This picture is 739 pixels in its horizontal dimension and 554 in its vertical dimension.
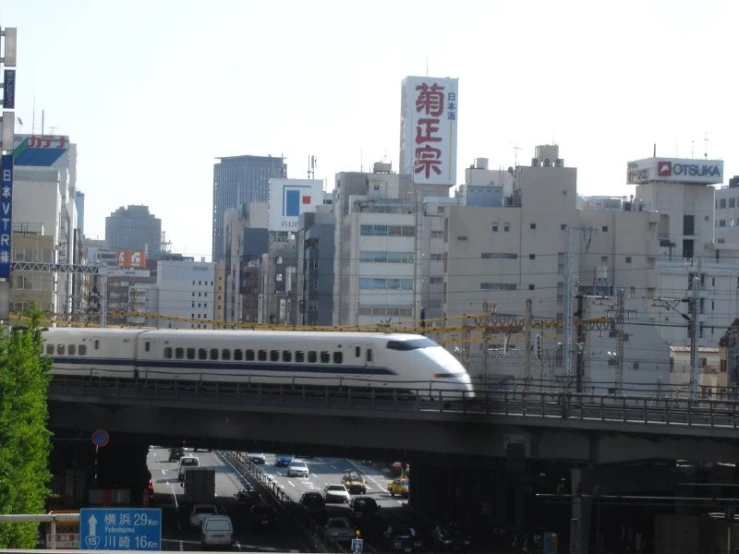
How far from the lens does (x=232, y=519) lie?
7075cm

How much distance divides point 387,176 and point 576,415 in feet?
298

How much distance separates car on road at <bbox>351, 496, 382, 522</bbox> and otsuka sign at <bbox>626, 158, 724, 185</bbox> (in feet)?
253

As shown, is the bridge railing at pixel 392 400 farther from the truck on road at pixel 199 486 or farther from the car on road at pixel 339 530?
the truck on road at pixel 199 486

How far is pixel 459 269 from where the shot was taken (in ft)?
419

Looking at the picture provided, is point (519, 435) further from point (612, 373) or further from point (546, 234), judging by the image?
point (546, 234)

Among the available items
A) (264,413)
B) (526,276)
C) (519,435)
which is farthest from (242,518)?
(526,276)

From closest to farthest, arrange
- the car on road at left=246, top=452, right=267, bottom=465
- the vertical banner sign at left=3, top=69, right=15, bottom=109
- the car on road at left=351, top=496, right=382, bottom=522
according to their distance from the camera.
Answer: the vertical banner sign at left=3, top=69, right=15, bottom=109, the car on road at left=351, top=496, right=382, bottom=522, the car on road at left=246, top=452, right=267, bottom=465

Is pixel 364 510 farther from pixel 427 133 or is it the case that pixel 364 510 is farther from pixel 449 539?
pixel 427 133

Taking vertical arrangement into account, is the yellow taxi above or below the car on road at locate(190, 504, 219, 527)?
below

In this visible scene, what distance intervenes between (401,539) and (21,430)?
780 inches

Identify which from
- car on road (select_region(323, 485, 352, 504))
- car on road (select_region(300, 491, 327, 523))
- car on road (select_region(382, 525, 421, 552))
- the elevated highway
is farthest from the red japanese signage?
car on road (select_region(382, 525, 421, 552))

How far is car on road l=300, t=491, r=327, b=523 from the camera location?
237 ft

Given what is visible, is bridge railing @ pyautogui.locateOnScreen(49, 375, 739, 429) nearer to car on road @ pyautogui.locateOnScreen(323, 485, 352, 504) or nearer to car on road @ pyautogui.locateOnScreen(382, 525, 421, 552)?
car on road @ pyautogui.locateOnScreen(382, 525, 421, 552)

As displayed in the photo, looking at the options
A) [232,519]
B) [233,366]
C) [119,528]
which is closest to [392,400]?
[233,366]
